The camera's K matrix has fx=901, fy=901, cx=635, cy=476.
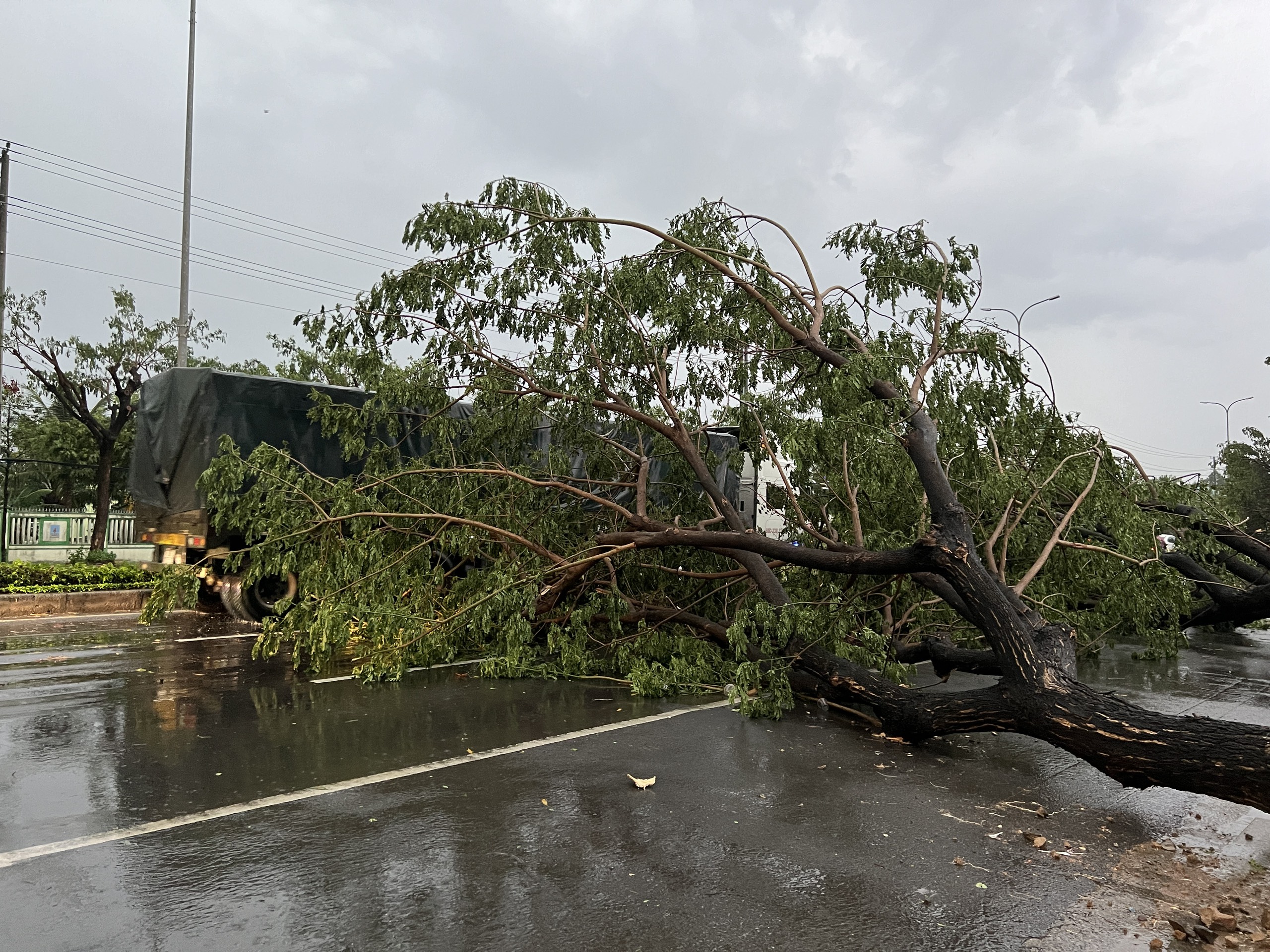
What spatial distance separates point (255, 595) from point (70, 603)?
2.92 metres

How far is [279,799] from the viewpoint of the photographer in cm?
466

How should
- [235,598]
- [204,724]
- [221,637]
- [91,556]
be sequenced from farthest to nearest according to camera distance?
[91,556]
[235,598]
[221,637]
[204,724]

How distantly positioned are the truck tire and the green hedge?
98.9 inches

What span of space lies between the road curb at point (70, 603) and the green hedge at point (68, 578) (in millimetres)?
227

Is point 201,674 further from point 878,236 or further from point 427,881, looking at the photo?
point 878,236

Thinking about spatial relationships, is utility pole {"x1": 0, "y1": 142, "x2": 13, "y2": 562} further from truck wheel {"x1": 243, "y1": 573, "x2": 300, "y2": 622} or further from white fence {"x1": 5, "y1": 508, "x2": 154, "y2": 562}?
truck wheel {"x1": 243, "y1": 573, "x2": 300, "y2": 622}

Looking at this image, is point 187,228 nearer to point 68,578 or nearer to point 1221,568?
point 68,578

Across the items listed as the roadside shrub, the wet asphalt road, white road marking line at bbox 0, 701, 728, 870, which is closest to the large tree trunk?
the roadside shrub

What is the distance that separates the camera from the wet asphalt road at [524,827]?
132 inches

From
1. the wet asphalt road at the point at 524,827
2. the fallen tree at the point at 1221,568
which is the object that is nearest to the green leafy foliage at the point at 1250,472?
the fallen tree at the point at 1221,568

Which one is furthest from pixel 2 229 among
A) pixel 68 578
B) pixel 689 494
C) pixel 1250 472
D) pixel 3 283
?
pixel 1250 472

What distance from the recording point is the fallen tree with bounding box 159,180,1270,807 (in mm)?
7266

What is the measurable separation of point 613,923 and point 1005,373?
24.2 feet

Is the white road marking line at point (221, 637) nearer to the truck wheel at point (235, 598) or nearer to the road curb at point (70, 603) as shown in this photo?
the truck wheel at point (235, 598)
